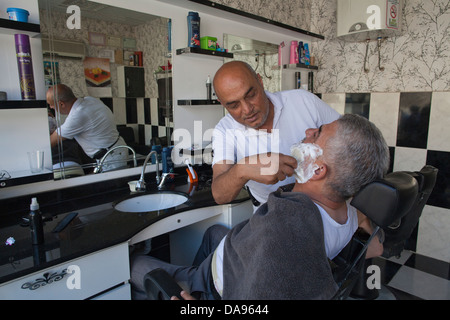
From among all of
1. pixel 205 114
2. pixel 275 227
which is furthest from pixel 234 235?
pixel 205 114

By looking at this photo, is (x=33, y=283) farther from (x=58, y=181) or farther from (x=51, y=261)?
(x=58, y=181)

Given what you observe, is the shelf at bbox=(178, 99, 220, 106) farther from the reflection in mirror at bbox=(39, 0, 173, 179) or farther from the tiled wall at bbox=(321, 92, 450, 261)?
the tiled wall at bbox=(321, 92, 450, 261)

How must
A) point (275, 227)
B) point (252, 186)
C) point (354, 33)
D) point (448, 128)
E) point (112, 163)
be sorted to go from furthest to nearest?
point (354, 33), point (448, 128), point (112, 163), point (252, 186), point (275, 227)

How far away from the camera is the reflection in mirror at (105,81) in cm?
168

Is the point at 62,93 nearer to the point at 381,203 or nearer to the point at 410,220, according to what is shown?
the point at 381,203

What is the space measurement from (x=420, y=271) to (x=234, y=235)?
7.16 feet

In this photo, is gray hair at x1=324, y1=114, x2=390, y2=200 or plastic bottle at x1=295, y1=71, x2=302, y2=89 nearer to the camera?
gray hair at x1=324, y1=114, x2=390, y2=200

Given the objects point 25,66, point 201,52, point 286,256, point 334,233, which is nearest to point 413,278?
point 334,233

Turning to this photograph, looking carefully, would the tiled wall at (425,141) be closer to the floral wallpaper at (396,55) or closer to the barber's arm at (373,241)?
the floral wallpaper at (396,55)

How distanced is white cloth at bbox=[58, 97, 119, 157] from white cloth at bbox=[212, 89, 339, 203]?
0.77 meters

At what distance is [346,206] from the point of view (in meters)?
1.19

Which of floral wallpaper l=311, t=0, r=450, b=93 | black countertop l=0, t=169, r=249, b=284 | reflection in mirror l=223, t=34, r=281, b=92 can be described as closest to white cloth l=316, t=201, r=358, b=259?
black countertop l=0, t=169, r=249, b=284

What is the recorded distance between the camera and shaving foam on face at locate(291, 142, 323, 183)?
3.51 feet

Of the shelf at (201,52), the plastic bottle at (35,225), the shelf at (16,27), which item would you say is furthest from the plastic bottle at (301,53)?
the plastic bottle at (35,225)
